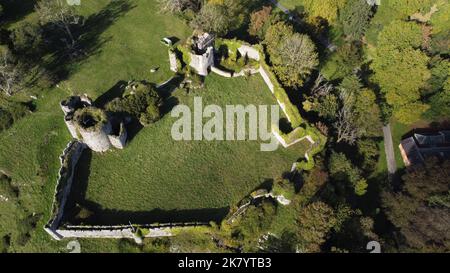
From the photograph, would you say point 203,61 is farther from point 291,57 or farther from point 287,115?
point 287,115

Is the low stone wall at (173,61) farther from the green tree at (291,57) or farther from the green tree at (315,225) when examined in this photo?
the green tree at (315,225)

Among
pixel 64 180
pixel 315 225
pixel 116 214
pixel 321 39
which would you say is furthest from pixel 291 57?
pixel 64 180

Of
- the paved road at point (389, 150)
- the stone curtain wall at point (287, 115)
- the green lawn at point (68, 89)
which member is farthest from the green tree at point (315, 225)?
the green lawn at point (68, 89)

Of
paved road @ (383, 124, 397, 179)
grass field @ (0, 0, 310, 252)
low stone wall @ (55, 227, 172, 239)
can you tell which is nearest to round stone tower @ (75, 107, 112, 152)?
grass field @ (0, 0, 310, 252)

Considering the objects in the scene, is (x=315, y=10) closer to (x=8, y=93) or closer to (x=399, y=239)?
(x=399, y=239)

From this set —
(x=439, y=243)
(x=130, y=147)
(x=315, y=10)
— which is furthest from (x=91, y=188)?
(x=315, y=10)
